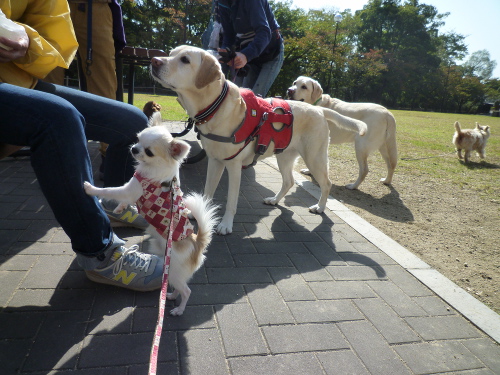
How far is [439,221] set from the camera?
4.30 m

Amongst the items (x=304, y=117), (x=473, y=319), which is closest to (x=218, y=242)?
(x=304, y=117)

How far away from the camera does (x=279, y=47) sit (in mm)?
4957

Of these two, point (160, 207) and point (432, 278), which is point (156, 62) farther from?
point (432, 278)

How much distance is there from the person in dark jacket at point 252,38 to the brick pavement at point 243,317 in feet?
8.56

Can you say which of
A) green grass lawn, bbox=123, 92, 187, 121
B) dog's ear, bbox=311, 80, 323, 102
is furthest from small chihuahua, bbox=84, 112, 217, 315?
green grass lawn, bbox=123, 92, 187, 121

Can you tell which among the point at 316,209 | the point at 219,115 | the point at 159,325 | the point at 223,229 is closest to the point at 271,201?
the point at 316,209

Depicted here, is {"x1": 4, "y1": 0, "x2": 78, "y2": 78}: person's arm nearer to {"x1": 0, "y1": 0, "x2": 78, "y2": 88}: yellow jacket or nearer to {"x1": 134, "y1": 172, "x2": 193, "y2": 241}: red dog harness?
{"x1": 0, "y1": 0, "x2": 78, "y2": 88}: yellow jacket

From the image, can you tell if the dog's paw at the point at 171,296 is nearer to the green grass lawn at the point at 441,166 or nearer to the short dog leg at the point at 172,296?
the short dog leg at the point at 172,296

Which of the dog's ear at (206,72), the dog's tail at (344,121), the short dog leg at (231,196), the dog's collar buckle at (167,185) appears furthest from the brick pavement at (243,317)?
the dog's tail at (344,121)

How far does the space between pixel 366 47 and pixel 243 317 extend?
64145 millimetres

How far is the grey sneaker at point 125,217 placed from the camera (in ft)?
9.61

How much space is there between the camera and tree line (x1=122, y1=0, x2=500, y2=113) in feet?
112

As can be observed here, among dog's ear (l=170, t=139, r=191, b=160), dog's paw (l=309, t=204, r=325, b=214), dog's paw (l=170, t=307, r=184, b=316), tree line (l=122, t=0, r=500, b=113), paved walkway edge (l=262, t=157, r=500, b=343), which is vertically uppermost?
tree line (l=122, t=0, r=500, b=113)

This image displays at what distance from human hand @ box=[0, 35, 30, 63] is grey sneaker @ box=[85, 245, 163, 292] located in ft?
4.22
